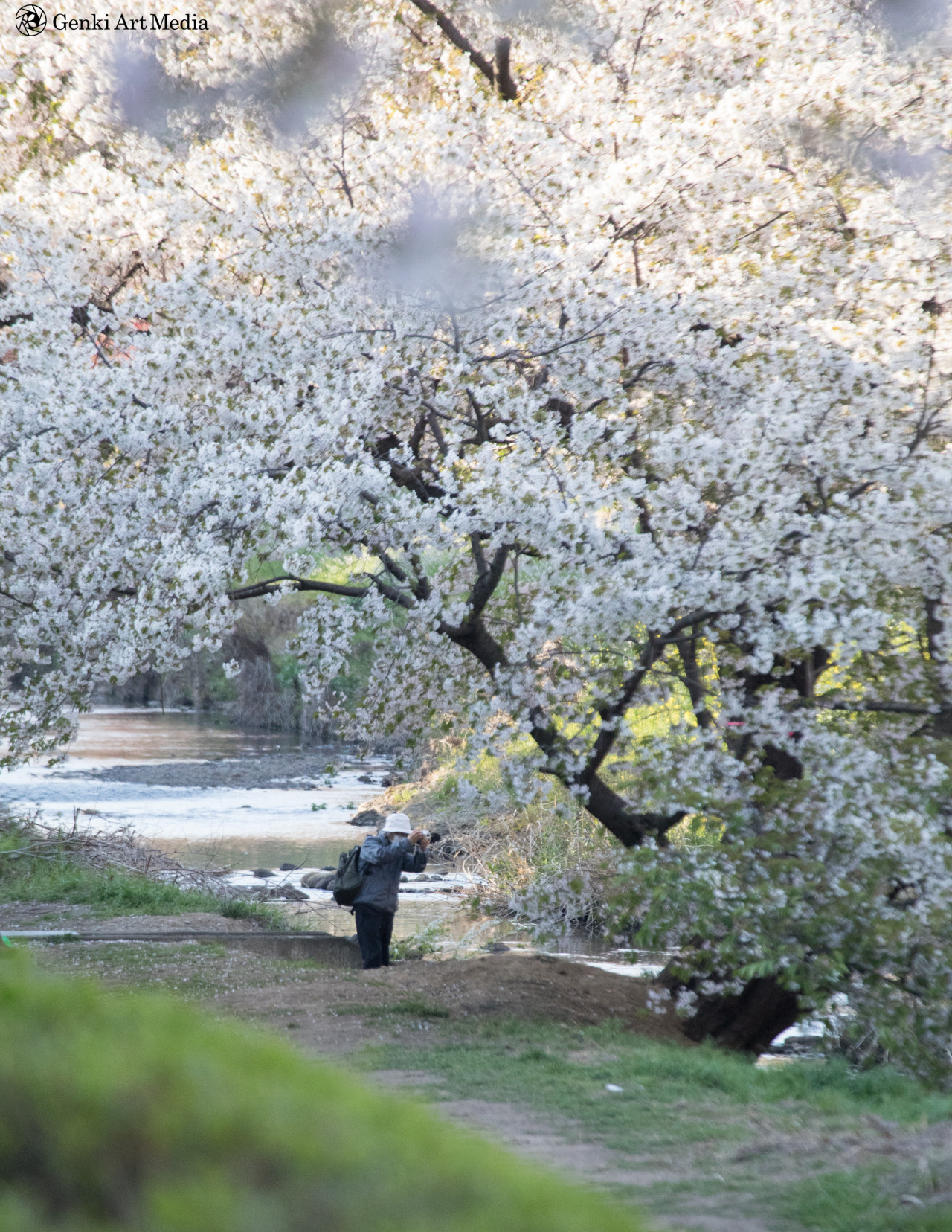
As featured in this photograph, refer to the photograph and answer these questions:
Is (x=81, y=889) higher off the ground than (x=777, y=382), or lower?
lower

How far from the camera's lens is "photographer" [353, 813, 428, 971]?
11016mm

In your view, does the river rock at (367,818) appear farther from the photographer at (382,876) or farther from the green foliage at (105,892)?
the photographer at (382,876)

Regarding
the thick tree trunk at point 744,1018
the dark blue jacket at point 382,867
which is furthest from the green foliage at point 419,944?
the thick tree trunk at point 744,1018

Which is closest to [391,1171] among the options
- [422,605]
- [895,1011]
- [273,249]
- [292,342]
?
[895,1011]

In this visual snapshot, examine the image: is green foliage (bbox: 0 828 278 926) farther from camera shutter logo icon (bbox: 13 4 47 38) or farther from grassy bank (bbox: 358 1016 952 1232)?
camera shutter logo icon (bbox: 13 4 47 38)

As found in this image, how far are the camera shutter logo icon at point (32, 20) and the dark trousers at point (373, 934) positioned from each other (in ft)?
25.9

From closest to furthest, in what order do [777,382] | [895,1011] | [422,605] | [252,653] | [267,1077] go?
1. [267,1077]
2. [895,1011]
3. [777,382]
4. [422,605]
5. [252,653]

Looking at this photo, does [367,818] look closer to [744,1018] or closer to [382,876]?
[382,876]

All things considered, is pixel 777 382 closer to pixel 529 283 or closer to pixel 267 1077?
pixel 529 283

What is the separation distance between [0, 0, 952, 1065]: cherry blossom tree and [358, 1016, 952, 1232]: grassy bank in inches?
27.8

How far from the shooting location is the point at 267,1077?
185cm

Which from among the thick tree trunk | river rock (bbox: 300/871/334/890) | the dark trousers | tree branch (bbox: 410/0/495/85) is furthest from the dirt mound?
tree branch (bbox: 410/0/495/85)

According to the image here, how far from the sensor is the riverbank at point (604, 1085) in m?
4.40

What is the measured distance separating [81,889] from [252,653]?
66.0ft
